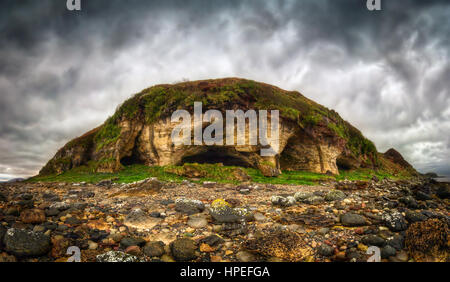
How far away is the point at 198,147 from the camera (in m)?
23.6

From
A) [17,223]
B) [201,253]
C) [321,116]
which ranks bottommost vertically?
[201,253]

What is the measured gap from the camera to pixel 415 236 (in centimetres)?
397

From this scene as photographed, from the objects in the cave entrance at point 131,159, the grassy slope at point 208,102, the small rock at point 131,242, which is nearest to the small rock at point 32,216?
the small rock at point 131,242

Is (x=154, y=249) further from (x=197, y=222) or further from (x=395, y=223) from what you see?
(x=395, y=223)

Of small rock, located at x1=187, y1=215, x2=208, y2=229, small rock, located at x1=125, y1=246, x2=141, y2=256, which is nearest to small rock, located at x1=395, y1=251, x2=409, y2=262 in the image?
small rock, located at x1=187, y1=215, x2=208, y2=229

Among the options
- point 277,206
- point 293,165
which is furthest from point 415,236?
point 293,165

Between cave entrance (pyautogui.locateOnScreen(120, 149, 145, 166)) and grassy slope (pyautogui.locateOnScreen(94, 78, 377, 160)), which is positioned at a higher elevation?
grassy slope (pyautogui.locateOnScreen(94, 78, 377, 160))

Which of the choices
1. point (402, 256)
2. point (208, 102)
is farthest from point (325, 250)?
point (208, 102)

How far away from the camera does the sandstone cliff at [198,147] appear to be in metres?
23.3

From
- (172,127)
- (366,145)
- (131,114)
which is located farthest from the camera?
(366,145)

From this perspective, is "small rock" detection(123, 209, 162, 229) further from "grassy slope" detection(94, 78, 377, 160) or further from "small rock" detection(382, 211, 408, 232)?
"grassy slope" detection(94, 78, 377, 160)

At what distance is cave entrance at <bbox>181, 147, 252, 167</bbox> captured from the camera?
78.3ft

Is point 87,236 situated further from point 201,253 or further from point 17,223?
point 201,253
